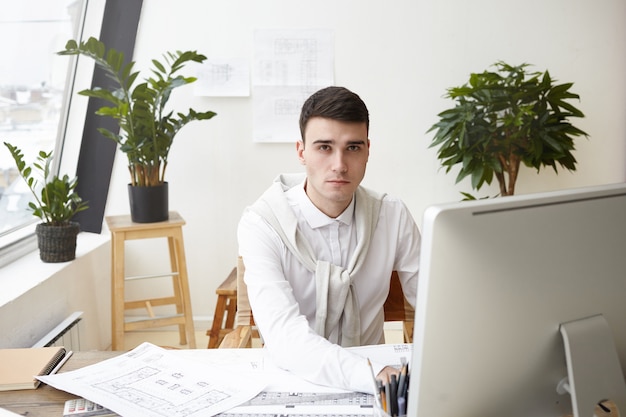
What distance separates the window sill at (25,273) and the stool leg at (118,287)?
0.18m

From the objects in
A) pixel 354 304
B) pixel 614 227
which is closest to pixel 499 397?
pixel 614 227

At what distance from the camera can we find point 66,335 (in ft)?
10.4

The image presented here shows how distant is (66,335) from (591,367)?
8.77 ft

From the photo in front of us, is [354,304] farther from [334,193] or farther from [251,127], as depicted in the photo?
[251,127]

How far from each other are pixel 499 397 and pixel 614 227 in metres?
0.30

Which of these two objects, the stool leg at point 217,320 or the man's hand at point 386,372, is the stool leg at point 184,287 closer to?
the stool leg at point 217,320

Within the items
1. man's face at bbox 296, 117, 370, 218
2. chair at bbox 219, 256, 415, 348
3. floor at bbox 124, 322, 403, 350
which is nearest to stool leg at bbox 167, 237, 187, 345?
floor at bbox 124, 322, 403, 350

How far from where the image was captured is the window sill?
2824 millimetres

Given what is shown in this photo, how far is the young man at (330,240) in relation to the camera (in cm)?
188

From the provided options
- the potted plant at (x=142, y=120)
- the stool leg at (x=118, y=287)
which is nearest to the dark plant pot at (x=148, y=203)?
the potted plant at (x=142, y=120)

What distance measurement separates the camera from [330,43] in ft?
13.1

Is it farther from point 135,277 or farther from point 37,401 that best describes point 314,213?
point 135,277

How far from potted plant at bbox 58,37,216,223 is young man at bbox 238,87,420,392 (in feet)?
4.98

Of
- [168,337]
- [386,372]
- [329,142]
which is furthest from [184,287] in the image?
[386,372]
